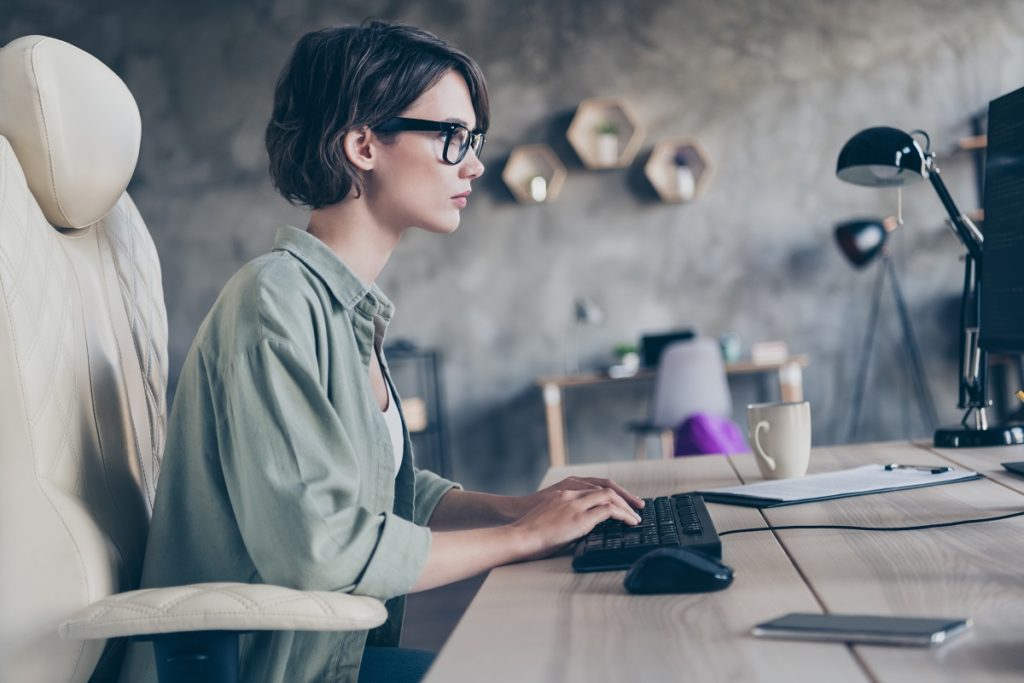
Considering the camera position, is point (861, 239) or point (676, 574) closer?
point (676, 574)

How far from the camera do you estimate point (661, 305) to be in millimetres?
4945

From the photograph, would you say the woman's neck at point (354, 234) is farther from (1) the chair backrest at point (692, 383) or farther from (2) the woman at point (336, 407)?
(1) the chair backrest at point (692, 383)

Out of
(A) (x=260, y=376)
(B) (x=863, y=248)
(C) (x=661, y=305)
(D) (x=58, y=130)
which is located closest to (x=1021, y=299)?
(A) (x=260, y=376)

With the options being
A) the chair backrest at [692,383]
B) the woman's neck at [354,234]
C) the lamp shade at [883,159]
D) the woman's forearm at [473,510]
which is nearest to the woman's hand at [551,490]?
the woman's forearm at [473,510]

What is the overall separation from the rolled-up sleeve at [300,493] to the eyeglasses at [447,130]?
1.36 ft

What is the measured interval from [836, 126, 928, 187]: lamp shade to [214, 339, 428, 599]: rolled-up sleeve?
109 centimetres

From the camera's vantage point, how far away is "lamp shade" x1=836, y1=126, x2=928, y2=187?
5.36 feet

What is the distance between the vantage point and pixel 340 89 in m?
1.24

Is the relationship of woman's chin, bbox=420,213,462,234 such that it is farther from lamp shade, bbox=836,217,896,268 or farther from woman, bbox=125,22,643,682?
lamp shade, bbox=836,217,896,268

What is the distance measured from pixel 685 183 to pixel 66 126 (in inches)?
159

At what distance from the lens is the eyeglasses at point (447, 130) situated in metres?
1.26

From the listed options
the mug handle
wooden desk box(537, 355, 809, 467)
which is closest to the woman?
the mug handle

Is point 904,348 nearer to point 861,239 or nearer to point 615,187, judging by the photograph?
point 861,239

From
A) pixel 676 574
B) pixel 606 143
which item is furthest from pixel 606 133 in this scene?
pixel 676 574
